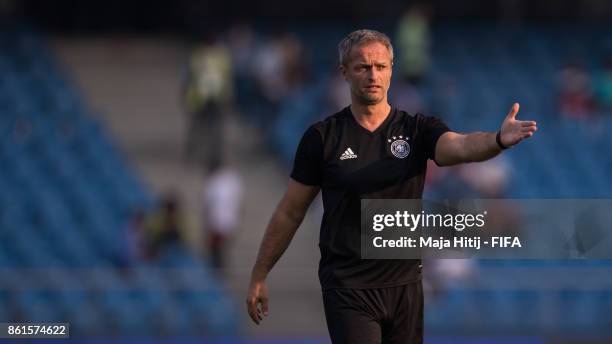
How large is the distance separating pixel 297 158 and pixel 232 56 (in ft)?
39.6

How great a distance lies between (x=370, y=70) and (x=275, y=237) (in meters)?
1.01

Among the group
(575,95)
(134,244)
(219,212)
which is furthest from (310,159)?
(575,95)

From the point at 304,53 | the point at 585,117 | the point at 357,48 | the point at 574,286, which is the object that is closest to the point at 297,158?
the point at 357,48

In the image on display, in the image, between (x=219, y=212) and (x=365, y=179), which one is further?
(x=219, y=212)

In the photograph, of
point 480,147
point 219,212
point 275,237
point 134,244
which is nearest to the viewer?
point 480,147

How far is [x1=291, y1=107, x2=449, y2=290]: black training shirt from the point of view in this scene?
6.07m

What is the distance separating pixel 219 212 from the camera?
1375cm

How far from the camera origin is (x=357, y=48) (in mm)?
6066

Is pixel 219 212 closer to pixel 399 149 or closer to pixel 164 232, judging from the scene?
pixel 164 232

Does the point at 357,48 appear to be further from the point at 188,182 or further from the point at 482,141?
the point at 188,182

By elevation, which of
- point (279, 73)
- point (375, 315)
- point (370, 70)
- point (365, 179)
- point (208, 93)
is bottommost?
point (375, 315)

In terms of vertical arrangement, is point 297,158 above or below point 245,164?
below


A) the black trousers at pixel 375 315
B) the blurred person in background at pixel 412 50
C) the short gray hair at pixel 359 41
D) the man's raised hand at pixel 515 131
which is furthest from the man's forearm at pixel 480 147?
the blurred person in background at pixel 412 50

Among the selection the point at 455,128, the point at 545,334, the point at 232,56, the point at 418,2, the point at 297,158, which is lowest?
the point at 545,334
